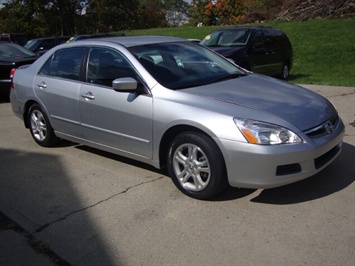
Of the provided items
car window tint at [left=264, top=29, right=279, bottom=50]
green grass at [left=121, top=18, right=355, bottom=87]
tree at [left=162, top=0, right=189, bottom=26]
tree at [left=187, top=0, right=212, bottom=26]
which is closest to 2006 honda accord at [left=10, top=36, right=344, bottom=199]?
car window tint at [left=264, top=29, right=279, bottom=50]

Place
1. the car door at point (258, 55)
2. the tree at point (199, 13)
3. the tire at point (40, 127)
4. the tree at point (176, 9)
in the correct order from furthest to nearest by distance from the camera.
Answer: the tree at point (176, 9)
the tree at point (199, 13)
the car door at point (258, 55)
the tire at point (40, 127)

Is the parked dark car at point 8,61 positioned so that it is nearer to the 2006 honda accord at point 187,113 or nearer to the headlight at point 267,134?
the 2006 honda accord at point 187,113

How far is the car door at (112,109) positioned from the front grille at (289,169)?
4.46ft

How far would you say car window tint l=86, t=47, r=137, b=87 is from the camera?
4566mm

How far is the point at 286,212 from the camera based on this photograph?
365 cm

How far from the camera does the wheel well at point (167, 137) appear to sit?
3.96 metres

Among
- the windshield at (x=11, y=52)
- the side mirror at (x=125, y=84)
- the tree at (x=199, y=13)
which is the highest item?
the tree at (x=199, y=13)

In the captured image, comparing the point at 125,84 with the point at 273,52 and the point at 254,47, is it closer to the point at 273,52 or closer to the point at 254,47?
the point at 254,47

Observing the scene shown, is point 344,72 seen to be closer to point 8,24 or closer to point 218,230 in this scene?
Result: point 218,230

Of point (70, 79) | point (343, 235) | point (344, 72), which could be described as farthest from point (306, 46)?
point (343, 235)

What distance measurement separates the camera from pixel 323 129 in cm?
389

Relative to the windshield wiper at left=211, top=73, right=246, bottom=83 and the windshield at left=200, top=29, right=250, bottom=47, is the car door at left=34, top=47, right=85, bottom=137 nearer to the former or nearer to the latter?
the windshield wiper at left=211, top=73, right=246, bottom=83

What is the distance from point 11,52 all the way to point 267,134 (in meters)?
9.31

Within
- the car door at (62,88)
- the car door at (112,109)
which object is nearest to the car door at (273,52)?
the car door at (62,88)
